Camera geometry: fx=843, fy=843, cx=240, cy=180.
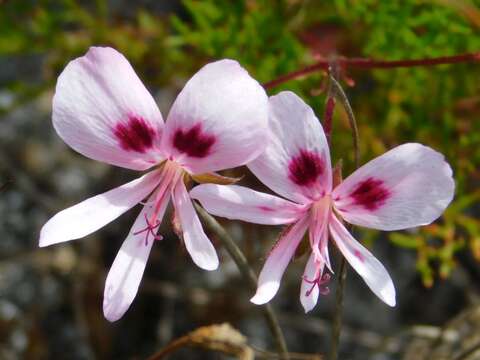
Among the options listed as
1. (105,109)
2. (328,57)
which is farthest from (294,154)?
(328,57)

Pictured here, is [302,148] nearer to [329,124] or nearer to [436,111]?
[329,124]

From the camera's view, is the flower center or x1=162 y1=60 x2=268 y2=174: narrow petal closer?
x1=162 y1=60 x2=268 y2=174: narrow petal

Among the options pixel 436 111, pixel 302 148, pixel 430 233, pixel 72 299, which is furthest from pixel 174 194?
pixel 72 299

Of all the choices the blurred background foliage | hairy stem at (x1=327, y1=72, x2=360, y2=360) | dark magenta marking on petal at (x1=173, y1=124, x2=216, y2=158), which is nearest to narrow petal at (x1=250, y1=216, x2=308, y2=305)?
hairy stem at (x1=327, y1=72, x2=360, y2=360)

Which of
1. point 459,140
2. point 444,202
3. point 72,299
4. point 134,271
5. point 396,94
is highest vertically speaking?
point 396,94

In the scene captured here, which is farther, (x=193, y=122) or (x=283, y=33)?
(x=283, y=33)

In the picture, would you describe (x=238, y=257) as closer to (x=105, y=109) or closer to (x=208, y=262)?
(x=208, y=262)

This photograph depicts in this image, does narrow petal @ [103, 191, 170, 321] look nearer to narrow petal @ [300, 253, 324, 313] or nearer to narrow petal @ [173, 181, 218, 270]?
narrow petal @ [173, 181, 218, 270]
